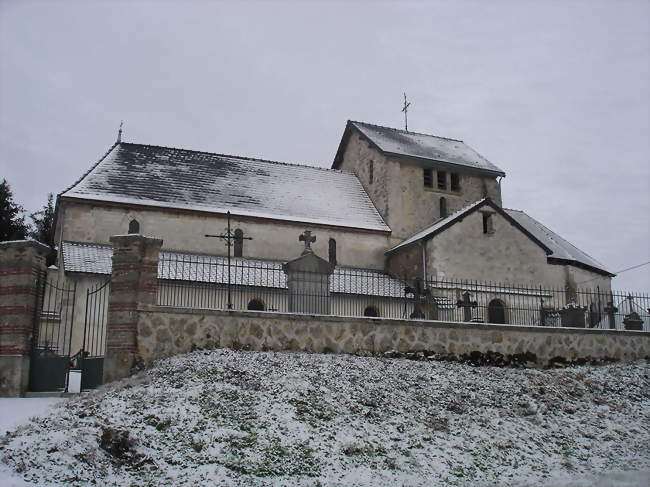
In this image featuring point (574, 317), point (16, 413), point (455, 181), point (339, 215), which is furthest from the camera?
point (455, 181)

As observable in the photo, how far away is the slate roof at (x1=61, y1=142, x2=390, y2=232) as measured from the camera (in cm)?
2602

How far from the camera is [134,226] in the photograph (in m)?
25.3

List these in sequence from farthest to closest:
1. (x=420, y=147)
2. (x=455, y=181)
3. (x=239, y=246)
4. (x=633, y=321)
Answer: (x=420, y=147), (x=455, y=181), (x=239, y=246), (x=633, y=321)

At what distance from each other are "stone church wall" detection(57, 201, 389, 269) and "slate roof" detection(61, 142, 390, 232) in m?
0.36

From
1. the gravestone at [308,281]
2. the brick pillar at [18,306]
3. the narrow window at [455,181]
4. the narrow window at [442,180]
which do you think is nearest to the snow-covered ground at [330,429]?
the brick pillar at [18,306]

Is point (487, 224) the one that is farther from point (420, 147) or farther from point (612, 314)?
point (612, 314)

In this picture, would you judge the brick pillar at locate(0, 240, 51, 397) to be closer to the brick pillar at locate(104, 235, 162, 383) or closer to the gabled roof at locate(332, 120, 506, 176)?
the brick pillar at locate(104, 235, 162, 383)

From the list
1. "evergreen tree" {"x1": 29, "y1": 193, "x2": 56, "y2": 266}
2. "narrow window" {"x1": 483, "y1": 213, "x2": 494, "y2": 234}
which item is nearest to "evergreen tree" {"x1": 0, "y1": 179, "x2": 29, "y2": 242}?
"evergreen tree" {"x1": 29, "y1": 193, "x2": 56, "y2": 266}

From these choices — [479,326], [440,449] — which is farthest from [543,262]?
[440,449]

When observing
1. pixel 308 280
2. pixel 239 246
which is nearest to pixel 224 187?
pixel 239 246

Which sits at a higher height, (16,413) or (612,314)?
(612,314)

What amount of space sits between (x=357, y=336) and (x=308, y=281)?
5.06m

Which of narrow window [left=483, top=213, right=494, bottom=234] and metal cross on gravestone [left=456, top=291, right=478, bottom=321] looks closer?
metal cross on gravestone [left=456, top=291, right=478, bottom=321]

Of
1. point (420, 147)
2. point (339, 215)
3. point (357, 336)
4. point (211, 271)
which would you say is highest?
point (420, 147)
